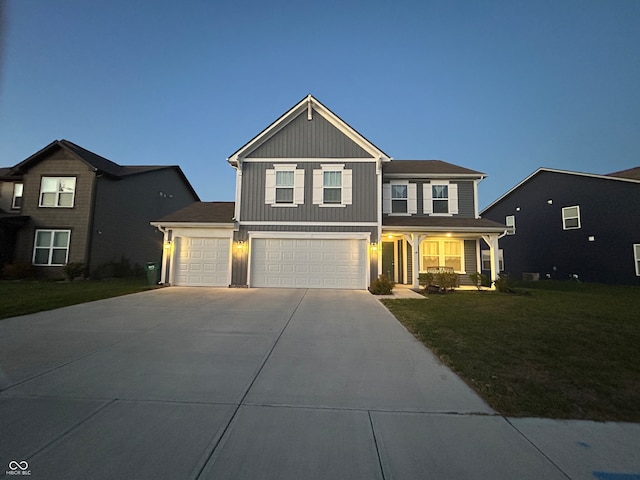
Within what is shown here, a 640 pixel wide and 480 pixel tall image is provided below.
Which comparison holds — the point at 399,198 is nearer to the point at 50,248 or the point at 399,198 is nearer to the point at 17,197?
the point at 50,248

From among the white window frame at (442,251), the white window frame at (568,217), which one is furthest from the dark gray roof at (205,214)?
the white window frame at (568,217)

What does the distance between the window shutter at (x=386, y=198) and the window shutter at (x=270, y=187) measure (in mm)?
5214

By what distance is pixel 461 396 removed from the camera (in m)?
3.07

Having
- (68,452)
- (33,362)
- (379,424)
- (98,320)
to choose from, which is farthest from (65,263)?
(379,424)

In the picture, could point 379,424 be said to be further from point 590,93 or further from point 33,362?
point 590,93

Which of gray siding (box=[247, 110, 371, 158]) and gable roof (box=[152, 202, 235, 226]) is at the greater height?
gray siding (box=[247, 110, 371, 158])

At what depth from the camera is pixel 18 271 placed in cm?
1391

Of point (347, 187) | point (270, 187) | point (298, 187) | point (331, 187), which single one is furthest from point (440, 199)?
point (270, 187)

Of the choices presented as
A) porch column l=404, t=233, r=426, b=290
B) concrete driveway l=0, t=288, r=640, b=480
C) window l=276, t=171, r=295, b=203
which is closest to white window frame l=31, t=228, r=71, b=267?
window l=276, t=171, r=295, b=203

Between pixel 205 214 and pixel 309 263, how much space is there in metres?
5.37

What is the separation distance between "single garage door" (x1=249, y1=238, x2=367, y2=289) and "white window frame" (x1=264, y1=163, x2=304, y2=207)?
5.24 ft

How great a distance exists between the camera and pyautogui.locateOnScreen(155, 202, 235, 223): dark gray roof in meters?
12.4

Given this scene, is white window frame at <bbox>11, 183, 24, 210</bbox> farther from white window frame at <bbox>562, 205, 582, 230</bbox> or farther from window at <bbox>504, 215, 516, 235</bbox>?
white window frame at <bbox>562, 205, 582, 230</bbox>

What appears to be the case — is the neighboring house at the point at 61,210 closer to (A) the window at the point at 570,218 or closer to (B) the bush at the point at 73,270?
(B) the bush at the point at 73,270
